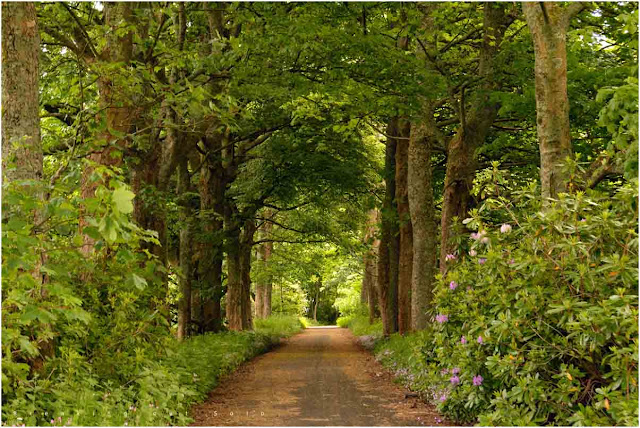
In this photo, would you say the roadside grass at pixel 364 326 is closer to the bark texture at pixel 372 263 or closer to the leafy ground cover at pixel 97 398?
the bark texture at pixel 372 263

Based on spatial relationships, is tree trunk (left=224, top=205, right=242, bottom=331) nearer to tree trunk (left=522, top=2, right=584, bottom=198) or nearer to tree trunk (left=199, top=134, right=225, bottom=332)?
tree trunk (left=199, top=134, right=225, bottom=332)

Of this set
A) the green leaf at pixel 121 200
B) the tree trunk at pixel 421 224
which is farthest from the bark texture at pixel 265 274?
the green leaf at pixel 121 200

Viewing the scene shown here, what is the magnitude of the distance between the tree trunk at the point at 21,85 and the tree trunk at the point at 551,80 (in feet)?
20.4

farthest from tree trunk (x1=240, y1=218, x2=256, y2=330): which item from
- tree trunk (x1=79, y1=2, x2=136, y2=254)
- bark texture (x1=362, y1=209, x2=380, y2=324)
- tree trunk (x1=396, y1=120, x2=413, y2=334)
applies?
tree trunk (x1=79, y1=2, x2=136, y2=254)

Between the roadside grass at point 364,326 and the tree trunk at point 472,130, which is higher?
the tree trunk at point 472,130

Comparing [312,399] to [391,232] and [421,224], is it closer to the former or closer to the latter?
[421,224]

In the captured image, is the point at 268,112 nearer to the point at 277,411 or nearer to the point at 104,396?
the point at 277,411

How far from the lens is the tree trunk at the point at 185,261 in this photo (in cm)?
1973

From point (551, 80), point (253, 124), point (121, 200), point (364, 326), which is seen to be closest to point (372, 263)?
point (364, 326)

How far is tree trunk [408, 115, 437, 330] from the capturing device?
15.6 metres

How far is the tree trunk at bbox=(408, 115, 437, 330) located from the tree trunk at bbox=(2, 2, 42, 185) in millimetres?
9682

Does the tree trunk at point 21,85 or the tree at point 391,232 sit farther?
the tree at point 391,232

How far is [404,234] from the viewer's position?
61.4 feet

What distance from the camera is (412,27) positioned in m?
13.5
